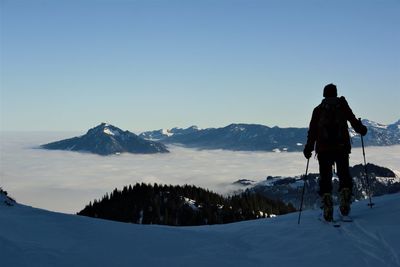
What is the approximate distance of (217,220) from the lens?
15812 cm

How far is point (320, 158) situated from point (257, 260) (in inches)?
190

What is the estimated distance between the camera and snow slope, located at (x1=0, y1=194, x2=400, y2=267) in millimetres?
8156

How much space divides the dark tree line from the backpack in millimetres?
146510

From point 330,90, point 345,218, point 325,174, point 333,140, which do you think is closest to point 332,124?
point 333,140

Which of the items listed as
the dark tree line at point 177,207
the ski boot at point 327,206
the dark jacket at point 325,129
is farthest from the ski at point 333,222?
the dark tree line at point 177,207

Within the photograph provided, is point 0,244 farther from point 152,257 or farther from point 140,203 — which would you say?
point 140,203

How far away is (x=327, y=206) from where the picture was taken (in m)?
12.0

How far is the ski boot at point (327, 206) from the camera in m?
11.9

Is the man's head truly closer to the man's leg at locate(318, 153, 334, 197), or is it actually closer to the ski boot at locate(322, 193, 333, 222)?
the man's leg at locate(318, 153, 334, 197)

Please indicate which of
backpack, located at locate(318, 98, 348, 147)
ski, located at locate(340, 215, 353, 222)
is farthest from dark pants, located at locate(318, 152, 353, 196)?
ski, located at locate(340, 215, 353, 222)

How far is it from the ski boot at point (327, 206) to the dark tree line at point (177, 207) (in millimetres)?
146273

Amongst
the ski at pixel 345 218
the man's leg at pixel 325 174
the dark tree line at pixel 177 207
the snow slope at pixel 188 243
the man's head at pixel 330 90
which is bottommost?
the dark tree line at pixel 177 207

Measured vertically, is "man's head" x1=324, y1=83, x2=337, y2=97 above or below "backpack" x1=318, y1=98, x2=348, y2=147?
above

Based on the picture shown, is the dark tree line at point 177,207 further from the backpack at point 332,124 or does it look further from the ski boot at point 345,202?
the backpack at point 332,124
